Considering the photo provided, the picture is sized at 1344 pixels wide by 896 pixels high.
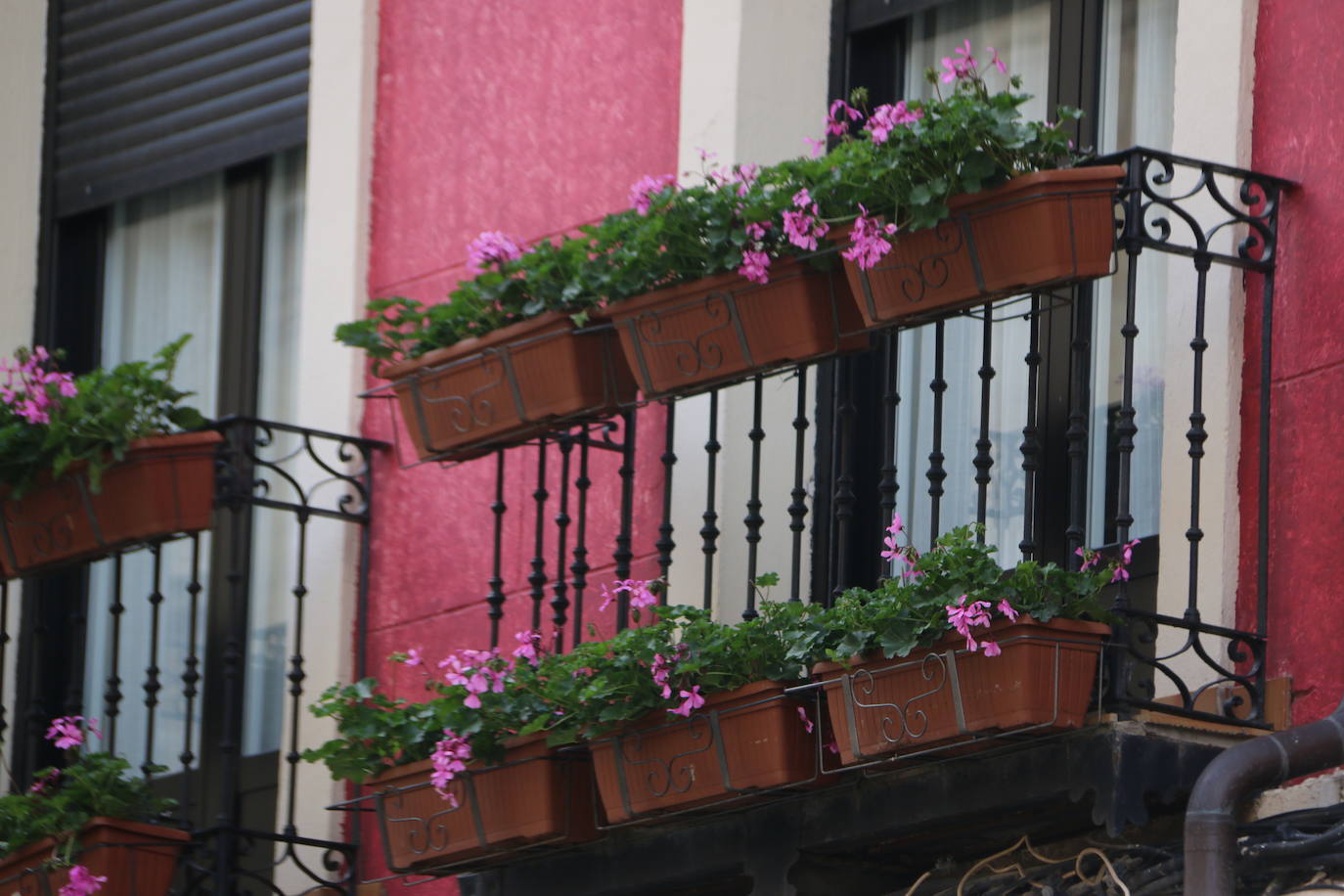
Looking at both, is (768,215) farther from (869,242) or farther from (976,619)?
(976,619)

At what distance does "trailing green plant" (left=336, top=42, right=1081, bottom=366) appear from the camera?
19.4 feet

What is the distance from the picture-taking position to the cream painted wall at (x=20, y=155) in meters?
9.78

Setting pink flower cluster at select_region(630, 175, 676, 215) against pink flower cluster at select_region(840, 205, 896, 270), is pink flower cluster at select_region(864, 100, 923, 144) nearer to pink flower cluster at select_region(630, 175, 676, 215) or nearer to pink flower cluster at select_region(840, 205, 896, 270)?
pink flower cluster at select_region(840, 205, 896, 270)

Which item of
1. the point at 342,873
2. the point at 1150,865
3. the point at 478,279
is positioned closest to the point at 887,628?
the point at 1150,865

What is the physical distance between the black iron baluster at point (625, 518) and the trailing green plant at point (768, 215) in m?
0.41

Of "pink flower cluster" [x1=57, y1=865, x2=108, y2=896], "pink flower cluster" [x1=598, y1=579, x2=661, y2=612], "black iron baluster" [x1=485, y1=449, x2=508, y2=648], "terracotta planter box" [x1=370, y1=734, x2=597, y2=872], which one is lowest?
"pink flower cluster" [x1=57, y1=865, x2=108, y2=896]

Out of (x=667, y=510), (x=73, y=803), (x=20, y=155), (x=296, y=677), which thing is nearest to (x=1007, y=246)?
(x=667, y=510)

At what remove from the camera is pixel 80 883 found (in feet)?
24.6

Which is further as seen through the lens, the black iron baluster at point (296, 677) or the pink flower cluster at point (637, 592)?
the black iron baluster at point (296, 677)

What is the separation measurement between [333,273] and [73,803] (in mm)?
1829

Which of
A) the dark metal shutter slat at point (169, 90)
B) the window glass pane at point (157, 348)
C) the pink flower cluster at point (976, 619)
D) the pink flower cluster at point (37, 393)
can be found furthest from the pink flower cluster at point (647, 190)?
the window glass pane at point (157, 348)

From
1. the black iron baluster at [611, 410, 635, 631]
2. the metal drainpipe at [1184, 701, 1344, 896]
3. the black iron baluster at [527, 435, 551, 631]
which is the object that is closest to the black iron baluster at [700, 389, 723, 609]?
the black iron baluster at [611, 410, 635, 631]

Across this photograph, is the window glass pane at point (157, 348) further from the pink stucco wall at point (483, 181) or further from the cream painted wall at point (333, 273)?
the pink stucco wall at point (483, 181)

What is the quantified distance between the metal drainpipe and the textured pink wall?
13.1 inches
